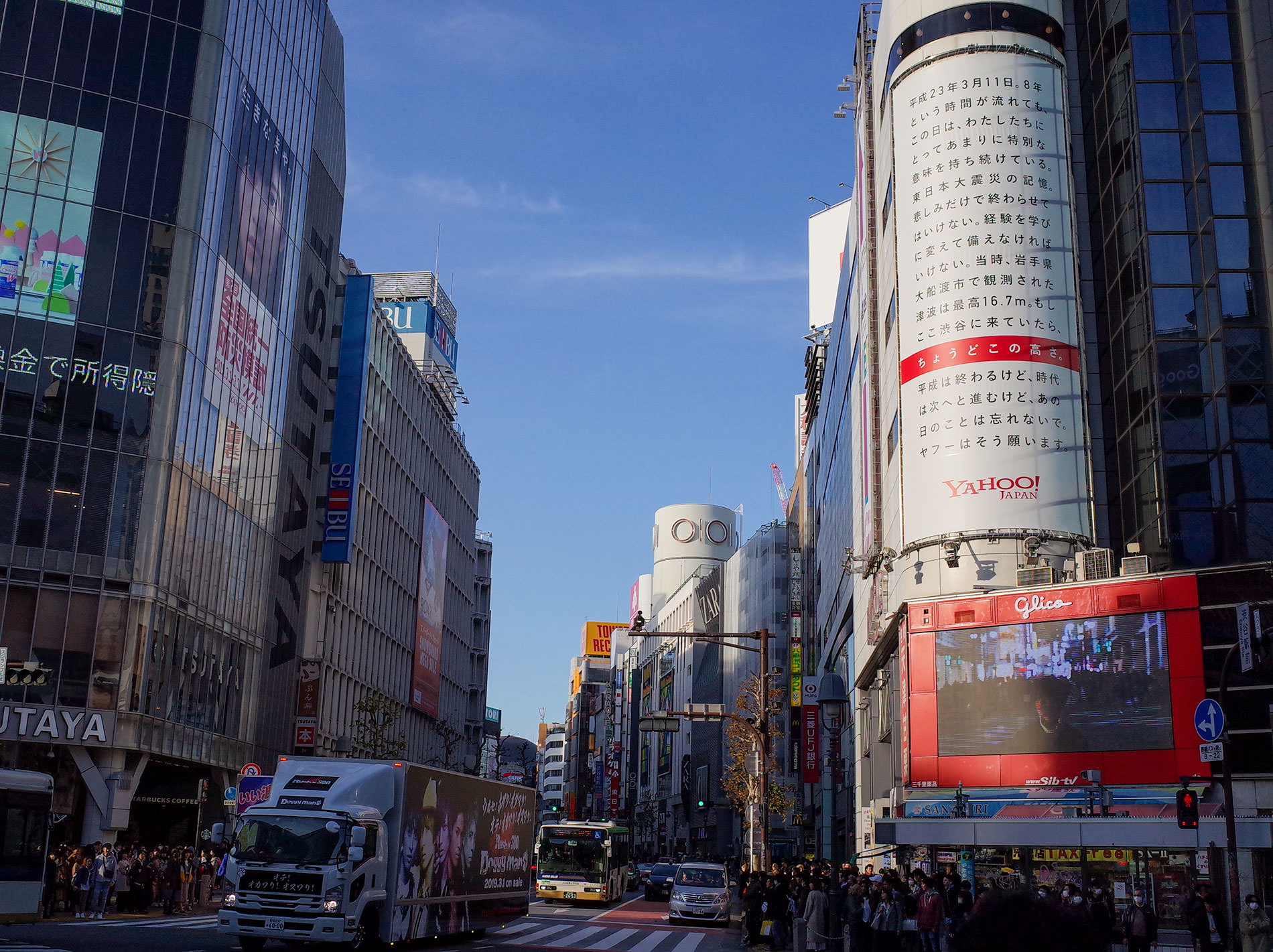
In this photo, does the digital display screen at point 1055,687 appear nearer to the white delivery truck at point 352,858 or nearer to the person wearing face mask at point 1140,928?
the person wearing face mask at point 1140,928

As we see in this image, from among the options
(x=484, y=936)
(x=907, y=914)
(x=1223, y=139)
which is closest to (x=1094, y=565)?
(x=1223, y=139)

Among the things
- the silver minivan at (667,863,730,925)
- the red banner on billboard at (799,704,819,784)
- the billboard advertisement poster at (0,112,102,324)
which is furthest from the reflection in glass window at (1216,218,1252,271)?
the billboard advertisement poster at (0,112,102,324)

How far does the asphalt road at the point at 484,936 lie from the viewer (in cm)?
2086

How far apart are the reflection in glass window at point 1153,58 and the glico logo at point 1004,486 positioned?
49.6ft

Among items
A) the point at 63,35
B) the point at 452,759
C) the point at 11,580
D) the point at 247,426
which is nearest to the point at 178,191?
the point at 63,35

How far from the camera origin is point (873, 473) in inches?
2000

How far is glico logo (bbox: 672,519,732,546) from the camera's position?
182m

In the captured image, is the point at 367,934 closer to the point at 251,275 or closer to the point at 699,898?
the point at 699,898

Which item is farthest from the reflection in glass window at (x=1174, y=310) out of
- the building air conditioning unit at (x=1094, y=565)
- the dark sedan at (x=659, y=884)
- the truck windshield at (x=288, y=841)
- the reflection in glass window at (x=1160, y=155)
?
the dark sedan at (x=659, y=884)

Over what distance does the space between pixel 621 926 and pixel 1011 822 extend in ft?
40.1

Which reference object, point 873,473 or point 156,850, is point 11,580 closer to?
point 156,850

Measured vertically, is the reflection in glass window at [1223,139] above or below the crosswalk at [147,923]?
above

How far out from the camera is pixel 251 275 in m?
53.5

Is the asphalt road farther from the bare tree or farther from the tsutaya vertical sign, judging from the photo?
the bare tree
